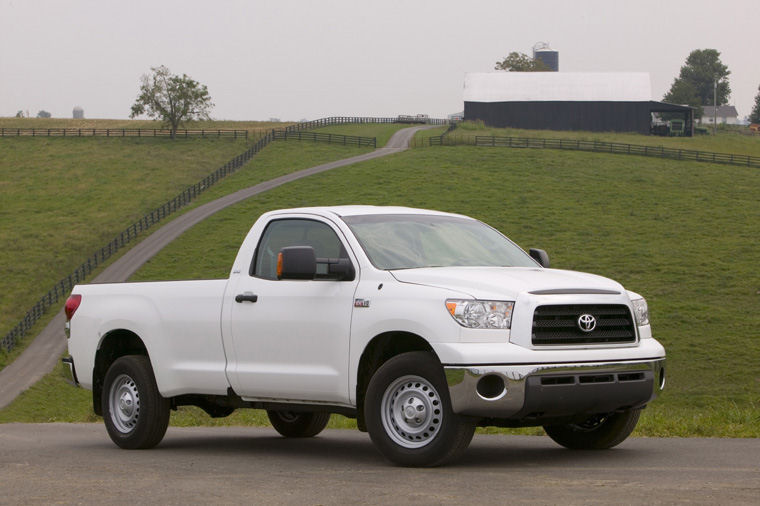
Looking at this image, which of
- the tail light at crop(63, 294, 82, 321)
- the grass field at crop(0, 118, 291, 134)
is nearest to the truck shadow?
the tail light at crop(63, 294, 82, 321)

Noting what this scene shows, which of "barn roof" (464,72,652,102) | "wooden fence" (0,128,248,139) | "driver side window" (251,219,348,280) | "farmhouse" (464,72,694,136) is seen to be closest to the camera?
"driver side window" (251,219,348,280)

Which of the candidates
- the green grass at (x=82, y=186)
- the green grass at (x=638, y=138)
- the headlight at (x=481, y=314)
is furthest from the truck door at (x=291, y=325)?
the green grass at (x=638, y=138)

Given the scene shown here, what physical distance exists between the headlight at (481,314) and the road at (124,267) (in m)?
25.2

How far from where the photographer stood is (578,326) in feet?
28.0

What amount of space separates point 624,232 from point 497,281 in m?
45.6

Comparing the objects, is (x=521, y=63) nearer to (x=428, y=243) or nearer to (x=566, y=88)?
(x=566, y=88)

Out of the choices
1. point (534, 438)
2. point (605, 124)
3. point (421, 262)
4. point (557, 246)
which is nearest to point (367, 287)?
point (421, 262)

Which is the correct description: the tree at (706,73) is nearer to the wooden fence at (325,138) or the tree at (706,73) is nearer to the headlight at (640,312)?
the wooden fence at (325,138)

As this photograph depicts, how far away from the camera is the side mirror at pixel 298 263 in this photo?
8984mm

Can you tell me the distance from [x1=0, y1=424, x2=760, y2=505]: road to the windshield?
65.3 inches

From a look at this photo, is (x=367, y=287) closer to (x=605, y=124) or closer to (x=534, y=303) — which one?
(x=534, y=303)

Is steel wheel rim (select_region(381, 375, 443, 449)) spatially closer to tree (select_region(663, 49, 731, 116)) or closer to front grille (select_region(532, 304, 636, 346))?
front grille (select_region(532, 304, 636, 346))

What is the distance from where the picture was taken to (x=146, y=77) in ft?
322

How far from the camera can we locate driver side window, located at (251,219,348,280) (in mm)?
9883
